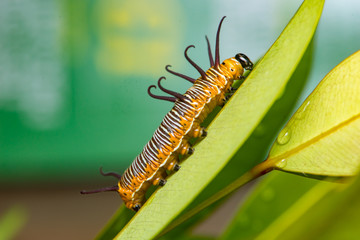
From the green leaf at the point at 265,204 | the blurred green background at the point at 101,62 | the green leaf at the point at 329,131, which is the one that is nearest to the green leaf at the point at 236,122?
the green leaf at the point at 329,131

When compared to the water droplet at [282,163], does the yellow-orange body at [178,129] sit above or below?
below

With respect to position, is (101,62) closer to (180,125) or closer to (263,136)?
(180,125)

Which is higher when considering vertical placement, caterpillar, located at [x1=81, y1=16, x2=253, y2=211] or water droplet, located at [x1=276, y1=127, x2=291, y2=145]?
water droplet, located at [x1=276, y1=127, x2=291, y2=145]

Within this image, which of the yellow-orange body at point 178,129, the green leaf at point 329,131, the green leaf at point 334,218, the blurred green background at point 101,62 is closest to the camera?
the green leaf at point 334,218

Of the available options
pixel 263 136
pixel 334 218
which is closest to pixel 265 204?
pixel 263 136

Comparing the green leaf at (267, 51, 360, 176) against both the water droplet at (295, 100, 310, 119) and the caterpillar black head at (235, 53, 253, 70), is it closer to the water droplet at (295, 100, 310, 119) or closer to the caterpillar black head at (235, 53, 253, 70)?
the water droplet at (295, 100, 310, 119)

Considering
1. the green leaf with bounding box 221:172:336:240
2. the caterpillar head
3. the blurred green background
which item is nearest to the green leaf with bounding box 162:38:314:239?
the green leaf with bounding box 221:172:336:240

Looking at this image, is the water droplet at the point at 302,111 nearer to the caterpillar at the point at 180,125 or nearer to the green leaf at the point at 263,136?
the green leaf at the point at 263,136
